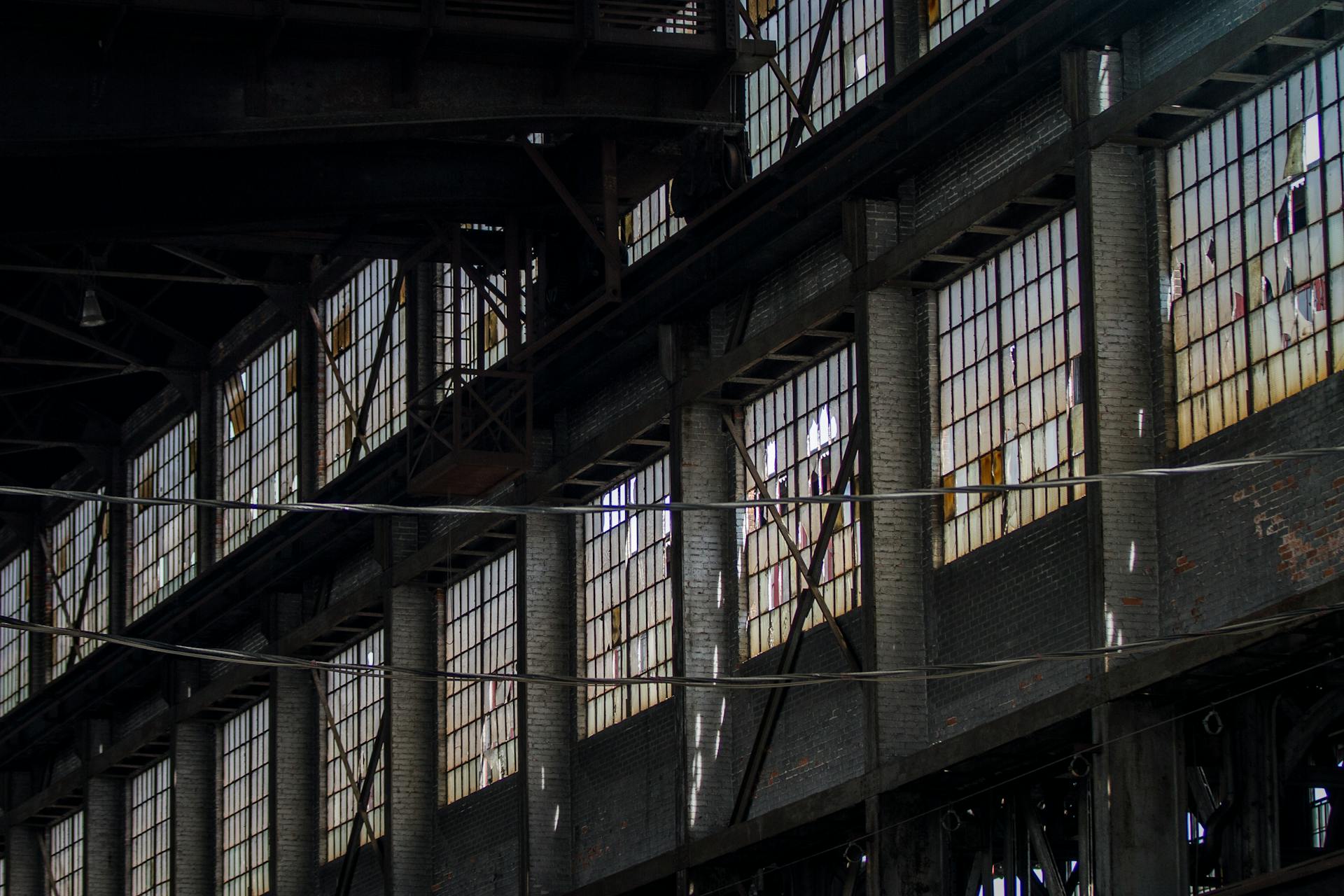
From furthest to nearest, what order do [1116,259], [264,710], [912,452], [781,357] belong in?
[264,710] < [781,357] < [912,452] < [1116,259]

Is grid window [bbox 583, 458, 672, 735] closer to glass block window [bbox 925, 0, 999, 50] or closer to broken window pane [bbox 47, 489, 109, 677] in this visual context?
glass block window [bbox 925, 0, 999, 50]

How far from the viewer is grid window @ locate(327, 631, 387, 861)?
121ft

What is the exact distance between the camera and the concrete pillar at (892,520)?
2533 cm

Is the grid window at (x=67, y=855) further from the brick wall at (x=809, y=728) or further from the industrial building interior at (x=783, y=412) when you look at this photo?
the brick wall at (x=809, y=728)

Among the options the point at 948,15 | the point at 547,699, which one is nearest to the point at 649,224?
the point at 547,699

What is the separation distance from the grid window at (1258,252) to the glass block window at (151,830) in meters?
25.6

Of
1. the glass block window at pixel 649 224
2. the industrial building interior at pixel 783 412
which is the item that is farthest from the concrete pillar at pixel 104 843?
the glass block window at pixel 649 224

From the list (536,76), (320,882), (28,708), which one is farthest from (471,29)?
(28,708)

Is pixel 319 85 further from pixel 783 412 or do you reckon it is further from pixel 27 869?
pixel 27 869

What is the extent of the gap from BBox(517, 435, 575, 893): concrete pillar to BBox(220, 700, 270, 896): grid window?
8.70 m

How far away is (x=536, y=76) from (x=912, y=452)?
5.20 meters

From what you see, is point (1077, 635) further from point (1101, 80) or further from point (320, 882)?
point (320, 882)

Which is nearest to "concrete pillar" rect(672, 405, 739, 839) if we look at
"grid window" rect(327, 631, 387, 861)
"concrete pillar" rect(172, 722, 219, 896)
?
"grid window" rect(327, 631, 387, 861)

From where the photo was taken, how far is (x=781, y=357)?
28109mm
